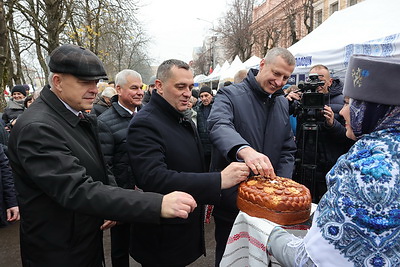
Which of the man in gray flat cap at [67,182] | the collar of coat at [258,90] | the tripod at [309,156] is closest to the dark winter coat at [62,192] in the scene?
the man in gray flat cap at [67,182]

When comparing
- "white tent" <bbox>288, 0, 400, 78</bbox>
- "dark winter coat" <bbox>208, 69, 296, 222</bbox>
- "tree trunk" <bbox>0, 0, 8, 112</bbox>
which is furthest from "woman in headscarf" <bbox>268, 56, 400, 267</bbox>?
"tree trunk" <bbox>0, 0, 8, 112</bbox>

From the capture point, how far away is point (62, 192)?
4.42 feet

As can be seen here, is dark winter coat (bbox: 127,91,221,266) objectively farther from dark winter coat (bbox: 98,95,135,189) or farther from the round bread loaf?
dark winter coat (bbox: 98,95,135,189)

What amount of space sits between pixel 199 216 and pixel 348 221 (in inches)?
51.3

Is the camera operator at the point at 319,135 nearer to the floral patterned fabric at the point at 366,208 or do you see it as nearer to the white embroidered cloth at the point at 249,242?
the white embroidered cloth at the point at 249,242

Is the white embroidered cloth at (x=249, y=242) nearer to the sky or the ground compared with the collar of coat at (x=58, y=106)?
nearer to the ground

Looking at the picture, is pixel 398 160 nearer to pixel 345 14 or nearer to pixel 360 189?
pixel 360 189

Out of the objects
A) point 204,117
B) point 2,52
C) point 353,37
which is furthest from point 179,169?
point 2,52

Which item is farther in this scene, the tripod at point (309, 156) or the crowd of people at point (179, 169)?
the tripod at point (309, 156)

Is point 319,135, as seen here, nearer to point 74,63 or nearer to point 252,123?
point 252,123

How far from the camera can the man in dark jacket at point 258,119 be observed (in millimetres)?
2285

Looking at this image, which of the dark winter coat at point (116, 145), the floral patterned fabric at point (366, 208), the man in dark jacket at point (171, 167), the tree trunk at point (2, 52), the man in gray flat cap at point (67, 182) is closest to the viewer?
the floral patterned fabric at point (366, 208)

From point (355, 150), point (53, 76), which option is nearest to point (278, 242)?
point (355, 150)

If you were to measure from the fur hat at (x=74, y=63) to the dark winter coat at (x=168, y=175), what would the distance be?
45cm
